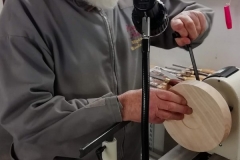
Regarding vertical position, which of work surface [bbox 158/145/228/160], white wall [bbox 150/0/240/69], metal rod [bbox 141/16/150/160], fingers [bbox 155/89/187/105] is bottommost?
work surface [bbox 158/145/228/160]

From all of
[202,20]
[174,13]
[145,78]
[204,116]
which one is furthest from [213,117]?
[174,13]

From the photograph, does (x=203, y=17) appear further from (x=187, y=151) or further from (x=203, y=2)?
(x=203, y=2)

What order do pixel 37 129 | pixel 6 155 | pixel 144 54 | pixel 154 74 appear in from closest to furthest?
pixel 144 54 < pixel 37 129 < pixel 6 155 < pixel 154 74

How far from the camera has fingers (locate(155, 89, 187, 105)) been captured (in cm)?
59

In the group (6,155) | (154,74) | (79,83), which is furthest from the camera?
(154,74)

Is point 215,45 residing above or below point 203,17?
below

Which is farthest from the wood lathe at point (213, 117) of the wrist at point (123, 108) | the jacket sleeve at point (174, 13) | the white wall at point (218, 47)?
the white wall at point (218, 47)

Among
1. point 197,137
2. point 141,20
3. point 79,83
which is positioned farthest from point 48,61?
point 197,137

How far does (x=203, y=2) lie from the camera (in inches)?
52.4

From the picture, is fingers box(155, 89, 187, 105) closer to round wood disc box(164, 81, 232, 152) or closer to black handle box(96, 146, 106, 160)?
round wood disc box(164, 81, 232, 152)

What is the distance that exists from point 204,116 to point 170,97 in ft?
0.26

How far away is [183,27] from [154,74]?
1.92 feet

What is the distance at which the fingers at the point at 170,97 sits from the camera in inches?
23.3

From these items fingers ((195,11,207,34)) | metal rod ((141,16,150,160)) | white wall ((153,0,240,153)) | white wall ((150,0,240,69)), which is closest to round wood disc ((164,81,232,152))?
metal rod ((141,16,150,160))
